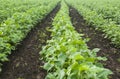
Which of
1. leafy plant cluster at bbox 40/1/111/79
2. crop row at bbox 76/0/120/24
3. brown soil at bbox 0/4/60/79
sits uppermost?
leafy plant cluster at bbox 40/1/111/79

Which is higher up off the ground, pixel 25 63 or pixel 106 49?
pixel 25 63

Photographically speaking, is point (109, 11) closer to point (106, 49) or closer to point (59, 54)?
point (106, 49)

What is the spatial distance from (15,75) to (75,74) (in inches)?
106

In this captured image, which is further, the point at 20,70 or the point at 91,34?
the point at 91,34

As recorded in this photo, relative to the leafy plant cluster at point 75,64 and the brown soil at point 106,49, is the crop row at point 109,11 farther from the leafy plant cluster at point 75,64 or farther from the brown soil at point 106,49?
the leafy plant cluster at point 75,64

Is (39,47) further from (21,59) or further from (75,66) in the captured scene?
(75,66)

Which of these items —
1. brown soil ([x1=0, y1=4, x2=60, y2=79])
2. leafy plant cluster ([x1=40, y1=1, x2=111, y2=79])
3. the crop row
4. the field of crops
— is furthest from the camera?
the crop row

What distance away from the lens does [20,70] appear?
6570 mm

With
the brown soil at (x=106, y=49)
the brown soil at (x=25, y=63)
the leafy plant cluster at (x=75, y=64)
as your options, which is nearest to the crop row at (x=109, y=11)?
the brown soil at (x=106, y=49)

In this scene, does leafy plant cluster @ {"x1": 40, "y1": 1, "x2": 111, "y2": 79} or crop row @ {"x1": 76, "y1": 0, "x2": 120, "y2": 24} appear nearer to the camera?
leafy plant cluster @ {"x1": 40, "y1": 1, "x2": 111, "y2": 79}

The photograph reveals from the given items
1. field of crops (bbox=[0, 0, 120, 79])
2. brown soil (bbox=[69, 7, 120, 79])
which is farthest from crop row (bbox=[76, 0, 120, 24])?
field of crops (bbox=[0, 0, 120, 79])

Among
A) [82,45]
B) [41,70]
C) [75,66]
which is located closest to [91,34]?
[41,70]

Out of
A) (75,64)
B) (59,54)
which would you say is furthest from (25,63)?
(75,64)

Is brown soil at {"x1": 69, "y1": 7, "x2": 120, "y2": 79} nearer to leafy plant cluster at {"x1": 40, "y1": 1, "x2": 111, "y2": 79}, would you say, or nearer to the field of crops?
the field of crops
